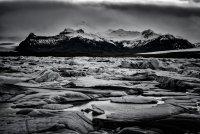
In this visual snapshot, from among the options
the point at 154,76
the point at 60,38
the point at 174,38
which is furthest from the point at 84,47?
the point at 154,76

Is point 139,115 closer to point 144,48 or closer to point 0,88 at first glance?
point 0,88

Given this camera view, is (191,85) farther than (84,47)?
No

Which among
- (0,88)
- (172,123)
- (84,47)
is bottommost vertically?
(172,123)

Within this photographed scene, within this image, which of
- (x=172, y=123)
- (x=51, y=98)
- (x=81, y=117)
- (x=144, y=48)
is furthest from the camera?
(x=144, y=48)

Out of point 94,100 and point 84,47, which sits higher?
point 84,47

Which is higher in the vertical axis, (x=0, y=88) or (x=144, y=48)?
(x=144, y=48)

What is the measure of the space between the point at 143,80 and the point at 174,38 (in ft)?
557

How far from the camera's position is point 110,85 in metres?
7.62

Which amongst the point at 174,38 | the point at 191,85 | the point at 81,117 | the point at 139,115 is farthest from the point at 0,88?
the point at 174,38

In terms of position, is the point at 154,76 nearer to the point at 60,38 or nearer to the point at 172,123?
the point at 172,123

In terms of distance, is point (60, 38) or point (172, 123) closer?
point (172, 123)

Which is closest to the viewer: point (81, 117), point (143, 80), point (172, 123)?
point (172, 123)

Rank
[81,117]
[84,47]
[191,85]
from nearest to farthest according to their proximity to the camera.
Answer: [81,117]
[191,85]
[84,47]

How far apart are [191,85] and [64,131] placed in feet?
17.1
